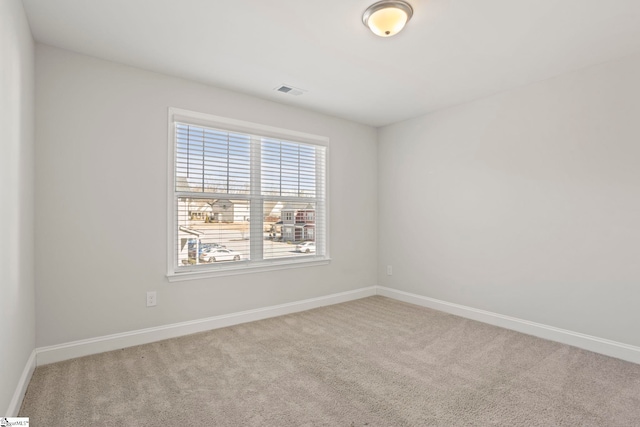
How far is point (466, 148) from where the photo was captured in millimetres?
3748

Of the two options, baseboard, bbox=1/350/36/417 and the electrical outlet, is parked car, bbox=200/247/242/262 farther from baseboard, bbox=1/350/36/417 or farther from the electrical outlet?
baseboard, bbox=1/350/36/417

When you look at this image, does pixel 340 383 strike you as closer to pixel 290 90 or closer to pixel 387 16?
pixel 387 16

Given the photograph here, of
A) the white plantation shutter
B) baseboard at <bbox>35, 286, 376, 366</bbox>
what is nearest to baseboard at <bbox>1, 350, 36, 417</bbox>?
baseboard at <bbox>35, 286, 376, 366</bbox>

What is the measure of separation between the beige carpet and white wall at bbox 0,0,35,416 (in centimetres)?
37

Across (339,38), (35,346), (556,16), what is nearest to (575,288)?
(556,16)

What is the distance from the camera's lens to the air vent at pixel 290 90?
3.34 m

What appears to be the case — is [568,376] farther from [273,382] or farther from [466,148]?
[466,148]

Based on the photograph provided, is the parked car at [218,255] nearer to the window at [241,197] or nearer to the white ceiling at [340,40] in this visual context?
the window at [241,197]

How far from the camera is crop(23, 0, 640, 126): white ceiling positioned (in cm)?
210

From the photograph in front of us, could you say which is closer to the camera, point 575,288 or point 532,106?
point 575,288

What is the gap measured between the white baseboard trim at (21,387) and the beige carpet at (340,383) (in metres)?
0.05

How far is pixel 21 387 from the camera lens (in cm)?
200

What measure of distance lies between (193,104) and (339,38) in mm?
1597

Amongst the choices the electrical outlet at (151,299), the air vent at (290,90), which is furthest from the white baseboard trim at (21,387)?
the air vent at (290,90)
